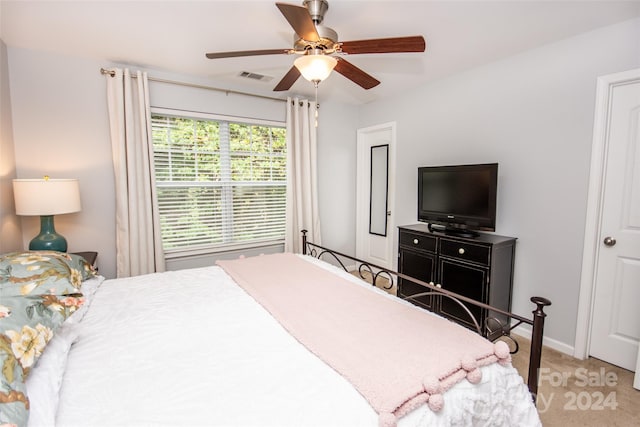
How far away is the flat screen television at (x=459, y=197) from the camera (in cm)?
267

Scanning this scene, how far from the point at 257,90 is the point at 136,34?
1.43 metres

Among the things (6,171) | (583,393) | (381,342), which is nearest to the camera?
(381,342)

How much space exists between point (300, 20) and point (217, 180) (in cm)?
232

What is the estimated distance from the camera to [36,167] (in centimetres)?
270

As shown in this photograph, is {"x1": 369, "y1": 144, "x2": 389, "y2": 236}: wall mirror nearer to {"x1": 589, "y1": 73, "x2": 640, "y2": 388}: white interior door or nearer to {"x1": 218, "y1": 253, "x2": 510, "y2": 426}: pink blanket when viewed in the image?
{"x1": 589, "y1": 73, "x2": 640, "y2": 388}: white interior door

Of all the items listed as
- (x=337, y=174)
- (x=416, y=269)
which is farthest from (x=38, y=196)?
(x=416, y=269)

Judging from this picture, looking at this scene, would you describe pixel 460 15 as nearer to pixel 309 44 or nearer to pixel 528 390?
pixel 309 44

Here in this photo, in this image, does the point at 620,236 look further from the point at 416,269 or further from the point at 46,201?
the point at 46,201

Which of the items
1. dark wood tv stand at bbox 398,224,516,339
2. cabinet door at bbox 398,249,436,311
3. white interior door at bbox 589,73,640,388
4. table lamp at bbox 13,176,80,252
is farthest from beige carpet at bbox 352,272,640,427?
table lamp at bbox 13,176,80,252

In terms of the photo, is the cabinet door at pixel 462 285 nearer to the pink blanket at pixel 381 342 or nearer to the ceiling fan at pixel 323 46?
the pink blanket at pixel 381 342

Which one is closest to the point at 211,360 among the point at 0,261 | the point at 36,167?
the point at 0,261

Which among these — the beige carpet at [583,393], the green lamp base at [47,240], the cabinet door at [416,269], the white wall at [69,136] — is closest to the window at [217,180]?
the white wall at [69,136]

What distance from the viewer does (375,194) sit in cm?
438

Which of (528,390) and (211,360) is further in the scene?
(528,390)
